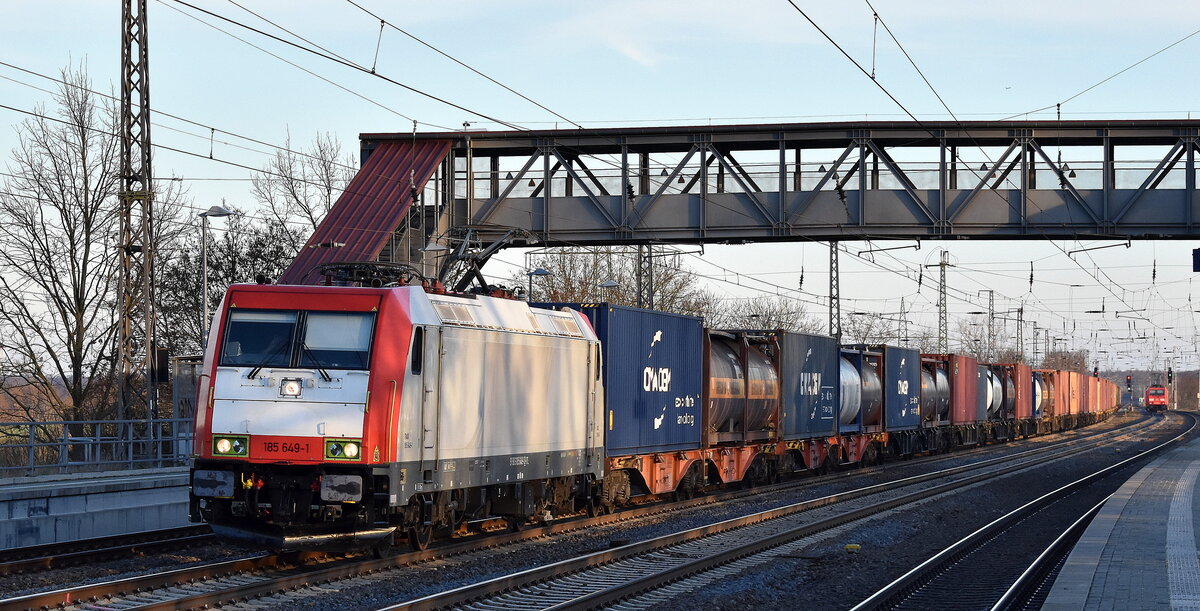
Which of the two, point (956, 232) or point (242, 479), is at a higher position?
point (956, 232)

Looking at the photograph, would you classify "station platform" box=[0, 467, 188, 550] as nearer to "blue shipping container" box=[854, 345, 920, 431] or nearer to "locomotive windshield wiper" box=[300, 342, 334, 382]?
"locomotive windshield wiper" box=[300, 342, 334, 382]

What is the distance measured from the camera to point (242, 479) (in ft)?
43.7

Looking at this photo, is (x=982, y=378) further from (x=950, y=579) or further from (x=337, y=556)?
(x=337, y=556)

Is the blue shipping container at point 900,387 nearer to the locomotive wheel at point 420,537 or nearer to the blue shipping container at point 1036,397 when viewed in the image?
the locomotive wheel at point 420,537

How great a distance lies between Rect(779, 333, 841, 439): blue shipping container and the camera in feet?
91.5

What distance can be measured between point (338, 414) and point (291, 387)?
2.12 ft

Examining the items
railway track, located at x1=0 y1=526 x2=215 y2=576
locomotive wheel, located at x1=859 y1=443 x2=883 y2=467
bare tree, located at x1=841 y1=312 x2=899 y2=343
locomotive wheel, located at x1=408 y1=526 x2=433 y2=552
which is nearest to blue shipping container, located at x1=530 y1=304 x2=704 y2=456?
locomotive wheel, located at x1=408 y1=526 x2=433 y2=552

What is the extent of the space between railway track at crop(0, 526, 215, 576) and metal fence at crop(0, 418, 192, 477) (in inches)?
67.2

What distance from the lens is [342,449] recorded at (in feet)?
43.3

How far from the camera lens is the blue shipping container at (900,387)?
35938mm

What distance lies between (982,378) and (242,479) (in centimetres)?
4087

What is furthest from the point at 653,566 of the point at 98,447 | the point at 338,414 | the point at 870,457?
the point at 870,457

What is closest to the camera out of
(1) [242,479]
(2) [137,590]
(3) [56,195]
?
(2) [137,590]

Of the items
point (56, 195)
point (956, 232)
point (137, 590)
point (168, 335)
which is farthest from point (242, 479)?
point (168, 335)
